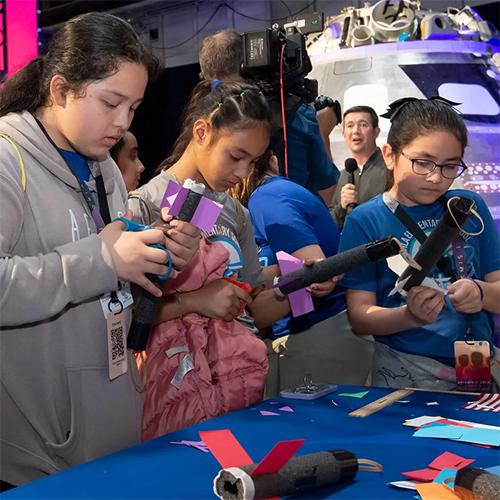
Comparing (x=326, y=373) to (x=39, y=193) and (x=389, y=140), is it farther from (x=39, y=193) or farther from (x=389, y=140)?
(x=39, y=193)

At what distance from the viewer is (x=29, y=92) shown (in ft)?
4.14

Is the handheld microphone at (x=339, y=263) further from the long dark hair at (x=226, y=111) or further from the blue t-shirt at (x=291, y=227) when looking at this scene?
the long dark hair at (x=226, y=111)

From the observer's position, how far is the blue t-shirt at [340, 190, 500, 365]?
1.73 meters

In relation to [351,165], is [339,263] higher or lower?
higher

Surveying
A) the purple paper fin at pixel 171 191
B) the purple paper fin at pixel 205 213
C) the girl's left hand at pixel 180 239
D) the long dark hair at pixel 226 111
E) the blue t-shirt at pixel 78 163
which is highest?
the long dark hair at pixel 226 111

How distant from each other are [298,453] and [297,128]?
1.41 m

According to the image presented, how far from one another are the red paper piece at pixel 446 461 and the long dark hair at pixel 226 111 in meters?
0.86

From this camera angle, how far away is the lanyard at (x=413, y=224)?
5.70ft

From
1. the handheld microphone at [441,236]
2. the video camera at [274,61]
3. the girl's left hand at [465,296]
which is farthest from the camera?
the video camera at [274,61]

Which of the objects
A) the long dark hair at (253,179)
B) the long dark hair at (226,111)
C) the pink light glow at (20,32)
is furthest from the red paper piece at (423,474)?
the pink light glow at (20,32)

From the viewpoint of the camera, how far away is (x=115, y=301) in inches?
47.9

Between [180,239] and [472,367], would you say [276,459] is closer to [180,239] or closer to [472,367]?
[180,239]

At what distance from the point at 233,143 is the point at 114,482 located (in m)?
0.86

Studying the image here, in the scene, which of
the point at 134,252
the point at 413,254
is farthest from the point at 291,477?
the point at 413,254
